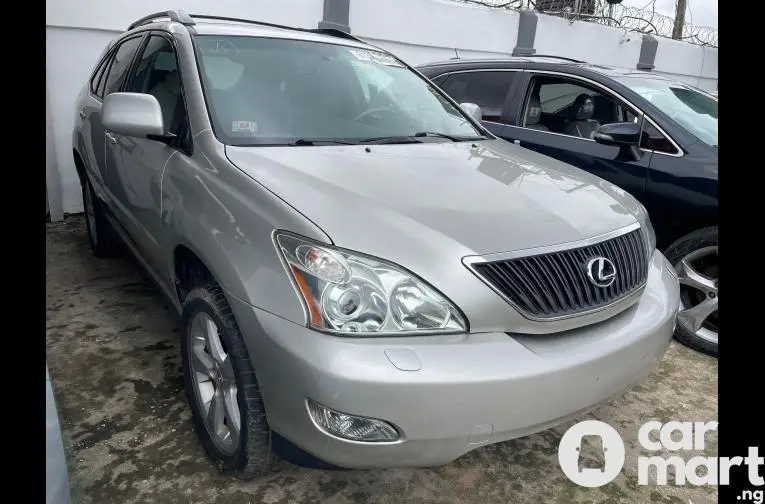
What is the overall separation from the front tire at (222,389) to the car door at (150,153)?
55 centimetres

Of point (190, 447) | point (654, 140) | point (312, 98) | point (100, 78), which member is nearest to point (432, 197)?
point (312, 98)

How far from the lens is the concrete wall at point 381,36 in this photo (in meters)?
5.18

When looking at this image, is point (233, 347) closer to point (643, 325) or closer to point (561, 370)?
point (561, 370)

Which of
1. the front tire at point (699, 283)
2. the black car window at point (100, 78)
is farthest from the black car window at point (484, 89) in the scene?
the black car window at point (100, 78)

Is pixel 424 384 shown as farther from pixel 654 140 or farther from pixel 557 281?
pixel 654 140

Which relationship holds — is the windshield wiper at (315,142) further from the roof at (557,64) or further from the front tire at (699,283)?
the roof at (557,64)

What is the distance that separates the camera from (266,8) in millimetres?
6305

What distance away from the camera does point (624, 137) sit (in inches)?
137

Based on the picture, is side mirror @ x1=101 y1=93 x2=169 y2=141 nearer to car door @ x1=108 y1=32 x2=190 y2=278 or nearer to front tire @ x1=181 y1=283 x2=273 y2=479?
car door @ x1=108 y1=32 x2=190 y2=278

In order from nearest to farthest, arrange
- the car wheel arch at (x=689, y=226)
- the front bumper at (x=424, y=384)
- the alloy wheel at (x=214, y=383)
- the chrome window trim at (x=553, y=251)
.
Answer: the front bumper at (x=424, y=384), the chrome window trim at (x=553, y=251), the alloy wheel at (x=214, y=383), the car wheel arch at (x=689, y=226)

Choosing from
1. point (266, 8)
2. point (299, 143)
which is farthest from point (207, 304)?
point (266, 8)

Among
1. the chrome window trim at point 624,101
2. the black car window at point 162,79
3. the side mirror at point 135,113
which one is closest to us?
the side mirror at point 135,113

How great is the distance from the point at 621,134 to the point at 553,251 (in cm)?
204

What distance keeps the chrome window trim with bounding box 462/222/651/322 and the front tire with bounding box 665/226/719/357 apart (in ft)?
4.26
